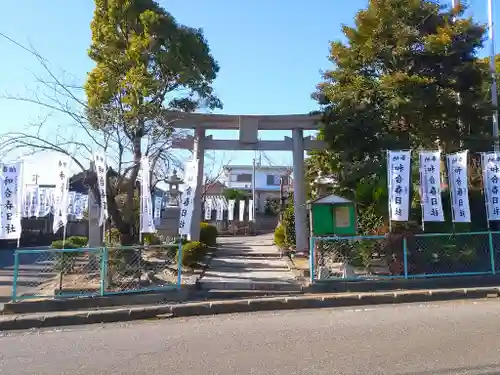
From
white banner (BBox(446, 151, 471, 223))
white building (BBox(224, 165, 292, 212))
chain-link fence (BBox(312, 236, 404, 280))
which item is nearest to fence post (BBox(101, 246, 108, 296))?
chain-link fence (BBox(312, 236, 404, 280))

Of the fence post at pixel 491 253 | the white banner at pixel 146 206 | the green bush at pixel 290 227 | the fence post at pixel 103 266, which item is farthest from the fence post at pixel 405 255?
the green bush at pixel 290 227

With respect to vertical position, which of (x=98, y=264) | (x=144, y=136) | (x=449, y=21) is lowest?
(x=98, y=264)

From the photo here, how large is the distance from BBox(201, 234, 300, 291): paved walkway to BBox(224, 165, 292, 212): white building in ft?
94.9

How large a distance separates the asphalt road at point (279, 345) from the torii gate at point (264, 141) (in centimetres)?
750

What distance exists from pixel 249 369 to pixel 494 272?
26.5ft

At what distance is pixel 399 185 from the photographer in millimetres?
10828

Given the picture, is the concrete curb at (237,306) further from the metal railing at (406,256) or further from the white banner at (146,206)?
the white banner at (146,206)

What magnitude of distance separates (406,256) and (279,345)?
546cm

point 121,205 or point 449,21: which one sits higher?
point 449,21

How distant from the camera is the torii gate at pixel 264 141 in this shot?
16.1 metres

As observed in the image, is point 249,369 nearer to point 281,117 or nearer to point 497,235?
point 497,235

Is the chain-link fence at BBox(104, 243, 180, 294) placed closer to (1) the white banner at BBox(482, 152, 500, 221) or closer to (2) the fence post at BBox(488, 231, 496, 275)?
(2) the fence post at BBox(488, 231, 496, 275)

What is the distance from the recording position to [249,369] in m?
5.30

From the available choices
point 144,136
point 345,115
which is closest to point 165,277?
point 144,136
